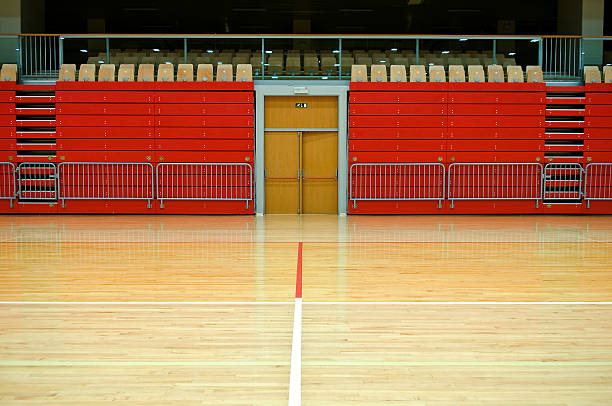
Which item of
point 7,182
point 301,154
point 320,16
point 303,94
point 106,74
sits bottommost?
point 7,182

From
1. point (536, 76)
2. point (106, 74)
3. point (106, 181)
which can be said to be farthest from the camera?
point (536, 76)

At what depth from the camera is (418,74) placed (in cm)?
1394

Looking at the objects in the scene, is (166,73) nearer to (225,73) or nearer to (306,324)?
(225,73)

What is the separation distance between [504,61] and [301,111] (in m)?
6.33

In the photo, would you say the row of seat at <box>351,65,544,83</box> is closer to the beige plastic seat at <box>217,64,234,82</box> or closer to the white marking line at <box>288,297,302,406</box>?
the beige plastic seat at <box>217,64,234,82</box>

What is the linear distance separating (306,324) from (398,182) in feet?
33.8

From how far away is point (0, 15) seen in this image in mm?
16516

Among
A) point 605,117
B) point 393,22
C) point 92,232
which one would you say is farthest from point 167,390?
point 393,22

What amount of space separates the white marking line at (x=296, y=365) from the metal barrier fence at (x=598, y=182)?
1205 centimetres

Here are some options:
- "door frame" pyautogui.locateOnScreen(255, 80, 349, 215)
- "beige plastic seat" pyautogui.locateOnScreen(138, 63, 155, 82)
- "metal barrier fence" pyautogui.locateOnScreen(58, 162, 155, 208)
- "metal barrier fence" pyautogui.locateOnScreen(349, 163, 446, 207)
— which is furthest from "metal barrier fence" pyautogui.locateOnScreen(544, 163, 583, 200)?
"beige plastic seat" pyautogui.locateOnScreen(138, 63, 155, 82)

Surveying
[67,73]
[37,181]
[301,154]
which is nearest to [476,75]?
[301,154]

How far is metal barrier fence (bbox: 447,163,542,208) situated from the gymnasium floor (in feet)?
18.9

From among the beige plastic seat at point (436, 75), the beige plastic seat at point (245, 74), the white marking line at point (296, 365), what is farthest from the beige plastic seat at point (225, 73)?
the white marking line at point (296, 365)

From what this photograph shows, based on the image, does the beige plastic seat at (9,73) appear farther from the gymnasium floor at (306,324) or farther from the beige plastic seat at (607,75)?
the beige plastic seat at (607,75)
